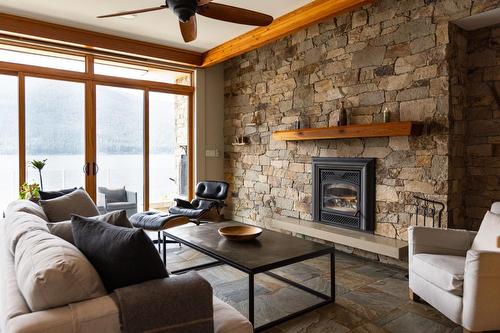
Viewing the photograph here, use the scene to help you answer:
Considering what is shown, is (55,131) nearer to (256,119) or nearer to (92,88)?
(92,88)

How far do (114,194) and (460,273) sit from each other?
15.3 feet

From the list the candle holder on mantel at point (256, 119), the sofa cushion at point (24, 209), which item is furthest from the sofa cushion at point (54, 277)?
the candle holder on mantel at point (256, 119)

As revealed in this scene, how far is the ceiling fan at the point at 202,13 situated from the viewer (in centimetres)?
263

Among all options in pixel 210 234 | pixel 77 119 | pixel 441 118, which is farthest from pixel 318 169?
pixel 77 119

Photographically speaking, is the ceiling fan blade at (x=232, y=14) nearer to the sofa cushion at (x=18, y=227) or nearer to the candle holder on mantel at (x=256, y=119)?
the sofa cushion at (x=18, y=227)

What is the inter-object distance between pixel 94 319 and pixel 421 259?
2331 millimetres

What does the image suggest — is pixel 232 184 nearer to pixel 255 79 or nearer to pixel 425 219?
pixel 255 79

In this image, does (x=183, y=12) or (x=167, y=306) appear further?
(x=183, y=12)

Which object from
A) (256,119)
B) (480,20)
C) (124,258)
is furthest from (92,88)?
(480,20)

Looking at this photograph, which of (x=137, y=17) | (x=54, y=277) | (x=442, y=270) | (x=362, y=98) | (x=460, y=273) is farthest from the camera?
(x=137, y=17)

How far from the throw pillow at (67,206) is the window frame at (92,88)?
179cm

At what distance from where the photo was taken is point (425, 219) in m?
3.48

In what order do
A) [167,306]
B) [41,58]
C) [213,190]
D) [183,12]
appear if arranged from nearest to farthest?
[167,306], [183,12], [41,58], [213,190]

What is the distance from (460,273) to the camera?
2291 mm
